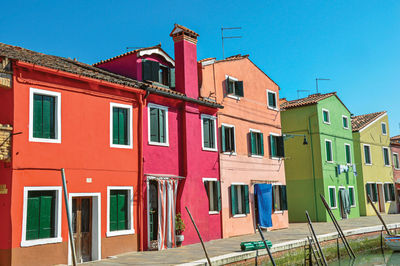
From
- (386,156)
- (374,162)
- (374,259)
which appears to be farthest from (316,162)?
(386,156)

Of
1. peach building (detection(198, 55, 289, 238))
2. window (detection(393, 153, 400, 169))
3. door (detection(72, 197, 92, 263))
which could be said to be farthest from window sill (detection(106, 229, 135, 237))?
window (detection(393, 153, 400, 169))

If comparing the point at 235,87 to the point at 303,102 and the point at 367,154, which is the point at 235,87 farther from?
the point at 367,154

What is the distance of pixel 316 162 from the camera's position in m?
26.9

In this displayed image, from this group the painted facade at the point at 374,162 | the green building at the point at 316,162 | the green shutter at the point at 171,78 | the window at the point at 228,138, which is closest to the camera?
the green shutter at the point at 171,78

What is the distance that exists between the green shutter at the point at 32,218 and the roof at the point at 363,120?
26.3 m

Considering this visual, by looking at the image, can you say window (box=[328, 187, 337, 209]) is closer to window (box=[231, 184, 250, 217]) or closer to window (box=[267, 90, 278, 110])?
window (box=[267, 90, 278, 110])

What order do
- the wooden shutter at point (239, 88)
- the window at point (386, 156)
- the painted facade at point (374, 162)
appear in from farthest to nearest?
the window at point (386, 156), the painted facade at point (374, 162), the wooden shutter at point (239, 88)

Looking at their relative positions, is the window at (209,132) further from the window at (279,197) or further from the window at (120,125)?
the window at (279,197)

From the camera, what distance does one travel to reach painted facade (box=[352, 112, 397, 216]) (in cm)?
3133

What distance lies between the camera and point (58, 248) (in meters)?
11.9

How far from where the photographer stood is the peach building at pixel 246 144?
1878 cm

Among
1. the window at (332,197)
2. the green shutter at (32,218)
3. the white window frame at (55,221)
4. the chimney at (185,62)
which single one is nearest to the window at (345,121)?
the window at (332,197)

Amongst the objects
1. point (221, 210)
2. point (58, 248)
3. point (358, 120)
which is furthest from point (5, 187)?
point (358, 120)

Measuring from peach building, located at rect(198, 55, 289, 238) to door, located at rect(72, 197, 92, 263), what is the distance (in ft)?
22.3
